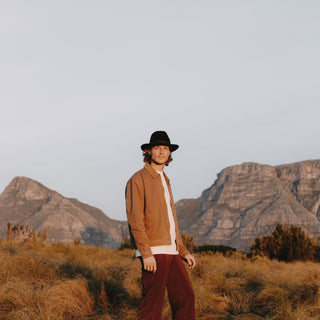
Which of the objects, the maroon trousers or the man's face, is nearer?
the maroon trousers

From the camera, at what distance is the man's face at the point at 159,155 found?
382 centimetres

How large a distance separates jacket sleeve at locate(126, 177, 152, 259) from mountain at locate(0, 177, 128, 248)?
142 m

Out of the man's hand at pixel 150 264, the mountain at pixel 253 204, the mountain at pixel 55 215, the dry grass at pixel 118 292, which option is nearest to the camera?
the man's hand at pixel 150 264

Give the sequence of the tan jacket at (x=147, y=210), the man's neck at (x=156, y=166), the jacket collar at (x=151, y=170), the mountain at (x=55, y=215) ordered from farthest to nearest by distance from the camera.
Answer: the mountain at (x=55, y=215) → the man's neck at (x=156, y=166) → the jacket collar at (x=151, y=170) → the tan jacket at (x=147, y=210)

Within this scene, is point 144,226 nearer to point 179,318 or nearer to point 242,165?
point 179,318

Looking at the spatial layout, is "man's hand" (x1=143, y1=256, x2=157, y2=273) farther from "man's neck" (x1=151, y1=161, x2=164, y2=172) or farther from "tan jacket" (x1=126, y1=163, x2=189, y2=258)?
"man's neck" (x1=151, y1=161, x2=164, y2=172)

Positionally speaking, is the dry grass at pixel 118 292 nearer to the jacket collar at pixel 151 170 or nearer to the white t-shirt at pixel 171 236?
the white t-shirt at pixel 171 236

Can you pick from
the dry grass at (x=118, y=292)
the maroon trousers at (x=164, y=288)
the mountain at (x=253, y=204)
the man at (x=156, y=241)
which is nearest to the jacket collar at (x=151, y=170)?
the man at (x=156, y=241)

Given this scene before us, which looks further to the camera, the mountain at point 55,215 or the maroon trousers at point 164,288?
the mountain at point 55,215

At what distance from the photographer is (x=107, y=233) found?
163750mm

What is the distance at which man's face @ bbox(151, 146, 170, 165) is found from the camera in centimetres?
382

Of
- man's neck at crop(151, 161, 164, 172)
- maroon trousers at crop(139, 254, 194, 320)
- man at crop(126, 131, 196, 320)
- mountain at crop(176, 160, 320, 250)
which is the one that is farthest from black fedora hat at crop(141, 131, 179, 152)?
mountain at crop(176, 160, 320, 250)

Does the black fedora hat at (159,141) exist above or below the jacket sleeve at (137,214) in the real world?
above

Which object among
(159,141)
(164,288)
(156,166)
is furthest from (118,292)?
(159,141)
